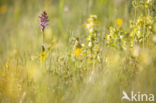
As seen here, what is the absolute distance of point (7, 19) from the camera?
548 centimetres

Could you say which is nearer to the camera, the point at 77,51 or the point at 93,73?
the point at 93,73

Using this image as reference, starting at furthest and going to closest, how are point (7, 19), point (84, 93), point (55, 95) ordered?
point (7, 19) < point (55, 95) < point (84, 93)

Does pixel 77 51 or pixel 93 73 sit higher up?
pixel 77 51

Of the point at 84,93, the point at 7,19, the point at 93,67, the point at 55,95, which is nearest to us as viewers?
the point at 84,93

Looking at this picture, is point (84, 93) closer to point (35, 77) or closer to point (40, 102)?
point (40, 102)

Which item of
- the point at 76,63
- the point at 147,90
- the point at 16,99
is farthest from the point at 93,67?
the point at 16,99

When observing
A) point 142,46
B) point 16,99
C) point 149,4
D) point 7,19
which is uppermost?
point 7,19

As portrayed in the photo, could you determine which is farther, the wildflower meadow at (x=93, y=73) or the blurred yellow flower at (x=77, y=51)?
the blurred yellow flower at (x=77, y=51)

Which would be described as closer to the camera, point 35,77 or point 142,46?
point 35,77

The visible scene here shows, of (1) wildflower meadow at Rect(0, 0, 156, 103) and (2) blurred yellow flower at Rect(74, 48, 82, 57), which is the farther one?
(2) blurred yellow flower at Rect(74, 48, 82, 57)

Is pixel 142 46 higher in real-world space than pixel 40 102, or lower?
higher

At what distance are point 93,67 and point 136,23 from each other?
48 cm

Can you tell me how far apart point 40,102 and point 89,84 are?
32cm

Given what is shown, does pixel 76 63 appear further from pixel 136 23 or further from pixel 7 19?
pixel 7 19
